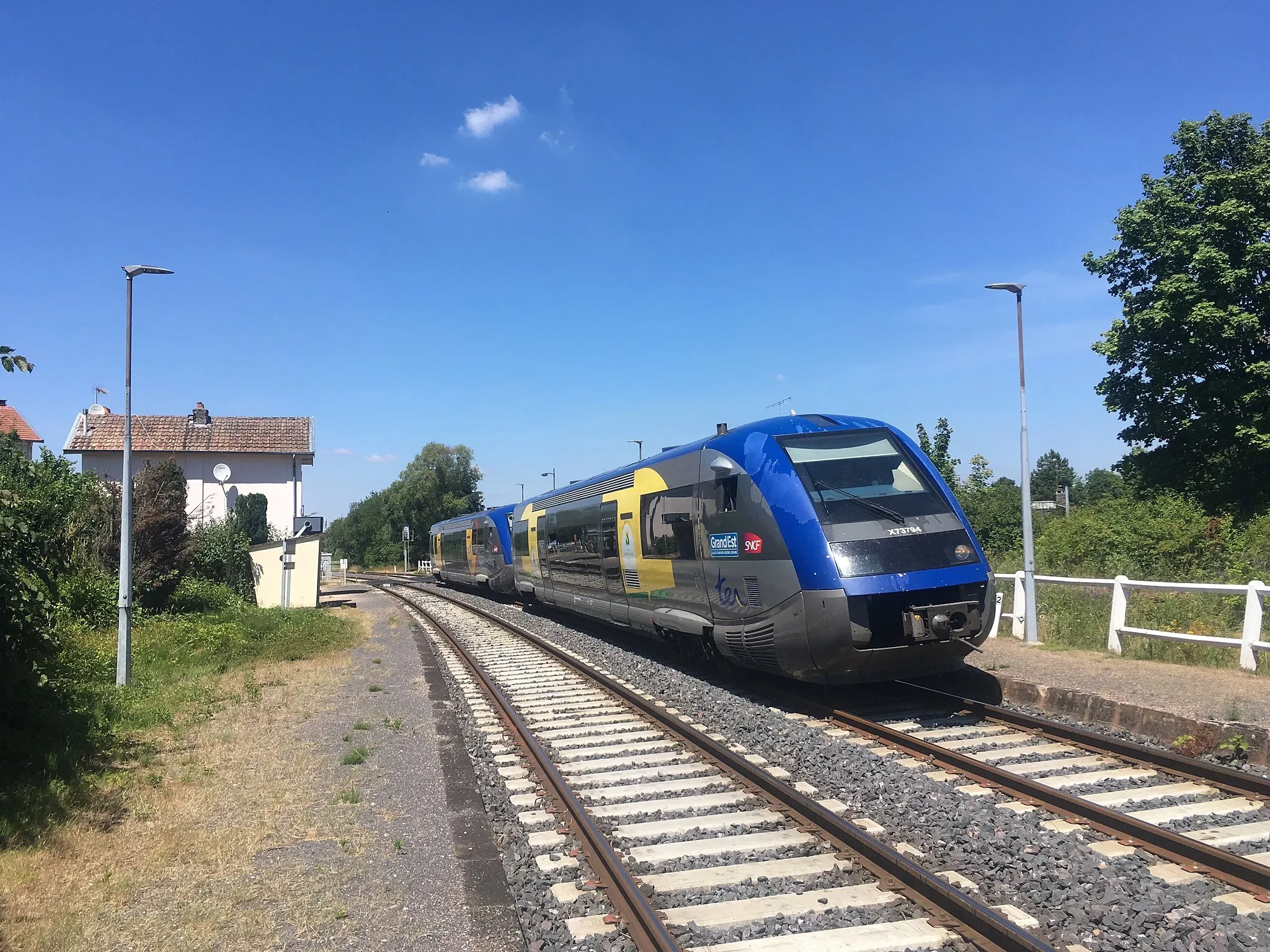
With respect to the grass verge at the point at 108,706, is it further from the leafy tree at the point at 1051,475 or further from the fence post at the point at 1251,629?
the leafy tree at the point at 1051,475

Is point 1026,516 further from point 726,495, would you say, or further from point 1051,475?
point 1051,475

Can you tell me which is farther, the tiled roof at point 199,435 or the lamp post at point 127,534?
the tiled roof at point 199,435

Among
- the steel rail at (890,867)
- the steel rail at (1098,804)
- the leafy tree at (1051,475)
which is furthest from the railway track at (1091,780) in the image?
the leafy tree at (1051,475)

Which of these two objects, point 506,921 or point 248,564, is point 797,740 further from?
point 248,564

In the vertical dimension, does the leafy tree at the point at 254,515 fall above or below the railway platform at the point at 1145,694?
above

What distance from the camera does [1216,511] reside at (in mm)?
25266

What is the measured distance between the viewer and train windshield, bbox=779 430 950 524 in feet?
28.2

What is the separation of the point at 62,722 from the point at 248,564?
19.9 meters

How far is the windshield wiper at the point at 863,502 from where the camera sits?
28.1 feet

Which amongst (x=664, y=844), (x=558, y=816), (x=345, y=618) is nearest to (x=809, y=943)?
(x=664, y=844)

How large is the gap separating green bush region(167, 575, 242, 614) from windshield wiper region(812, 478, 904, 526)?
18.1 meters

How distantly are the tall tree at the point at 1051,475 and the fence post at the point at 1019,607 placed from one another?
13783 centimetres

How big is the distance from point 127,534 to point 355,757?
7044 mm

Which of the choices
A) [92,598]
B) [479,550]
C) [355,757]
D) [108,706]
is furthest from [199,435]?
[355,757]
